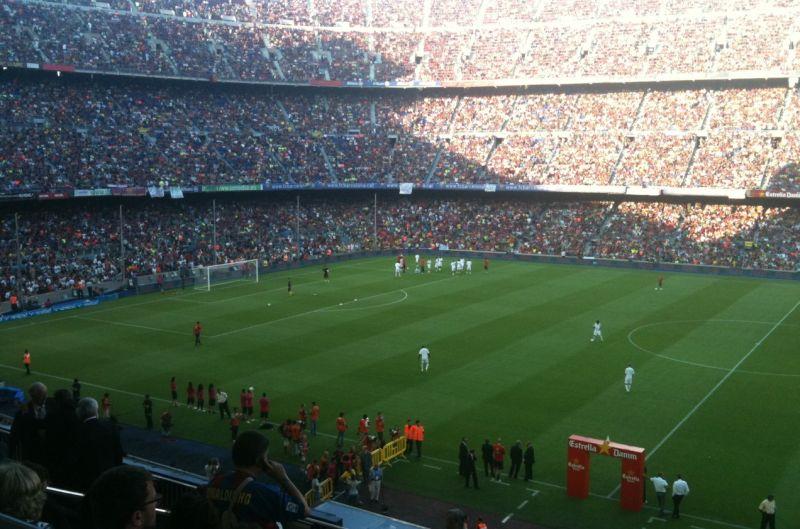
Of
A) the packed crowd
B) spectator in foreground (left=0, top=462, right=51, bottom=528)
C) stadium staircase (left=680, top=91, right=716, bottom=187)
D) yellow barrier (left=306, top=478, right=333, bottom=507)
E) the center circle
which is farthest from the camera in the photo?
stadium staircase (left=680, top=91, right=716, bottom=187)

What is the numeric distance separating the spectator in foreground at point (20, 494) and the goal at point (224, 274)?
48.3 metres

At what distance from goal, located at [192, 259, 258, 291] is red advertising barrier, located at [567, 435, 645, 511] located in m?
36.5

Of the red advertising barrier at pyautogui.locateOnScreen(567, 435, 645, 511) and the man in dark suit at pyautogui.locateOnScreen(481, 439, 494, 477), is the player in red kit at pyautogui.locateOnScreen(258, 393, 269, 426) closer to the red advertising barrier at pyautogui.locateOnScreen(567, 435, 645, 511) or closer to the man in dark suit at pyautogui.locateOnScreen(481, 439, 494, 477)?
the man in dark suit at pyautogui.locateOnScreen(481, 439, 494, 477)

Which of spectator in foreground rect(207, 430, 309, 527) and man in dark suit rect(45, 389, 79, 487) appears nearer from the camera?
spectator in foreground rect(207, 430, 309, 527)

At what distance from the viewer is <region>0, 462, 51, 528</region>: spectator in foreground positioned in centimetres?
411

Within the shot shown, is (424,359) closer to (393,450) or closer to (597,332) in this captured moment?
(393,450)

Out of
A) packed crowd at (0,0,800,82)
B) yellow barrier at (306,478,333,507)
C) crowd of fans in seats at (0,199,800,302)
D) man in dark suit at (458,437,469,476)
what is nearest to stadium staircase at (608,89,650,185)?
packed crowd at (0,0,800,82)

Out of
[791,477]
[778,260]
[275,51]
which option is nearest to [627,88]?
[778,260]

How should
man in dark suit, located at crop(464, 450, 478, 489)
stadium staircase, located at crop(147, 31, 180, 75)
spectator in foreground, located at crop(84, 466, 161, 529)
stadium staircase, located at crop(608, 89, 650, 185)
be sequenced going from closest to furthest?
spectator in foreground, located at crop(84, 466, 161, 529)
man in dark suit, located at crop(464, 450, 478, 489)
stadium staircase, located at crop(147, 31, 180, 75)
stadium staircase, located at crop(608, 89, 650, 185)

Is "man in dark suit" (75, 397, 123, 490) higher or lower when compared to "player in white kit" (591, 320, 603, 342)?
higher

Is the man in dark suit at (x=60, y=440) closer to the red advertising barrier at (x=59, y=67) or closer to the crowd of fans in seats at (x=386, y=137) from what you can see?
the crowd of fans in seats at (x=386, y=137)

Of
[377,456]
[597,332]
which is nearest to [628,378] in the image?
[597,332]

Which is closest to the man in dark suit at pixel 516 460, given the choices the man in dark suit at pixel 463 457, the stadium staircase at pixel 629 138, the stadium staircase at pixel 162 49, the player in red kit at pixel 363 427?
the man in dark suit at pixel 463 457

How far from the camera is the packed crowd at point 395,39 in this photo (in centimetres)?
6206
